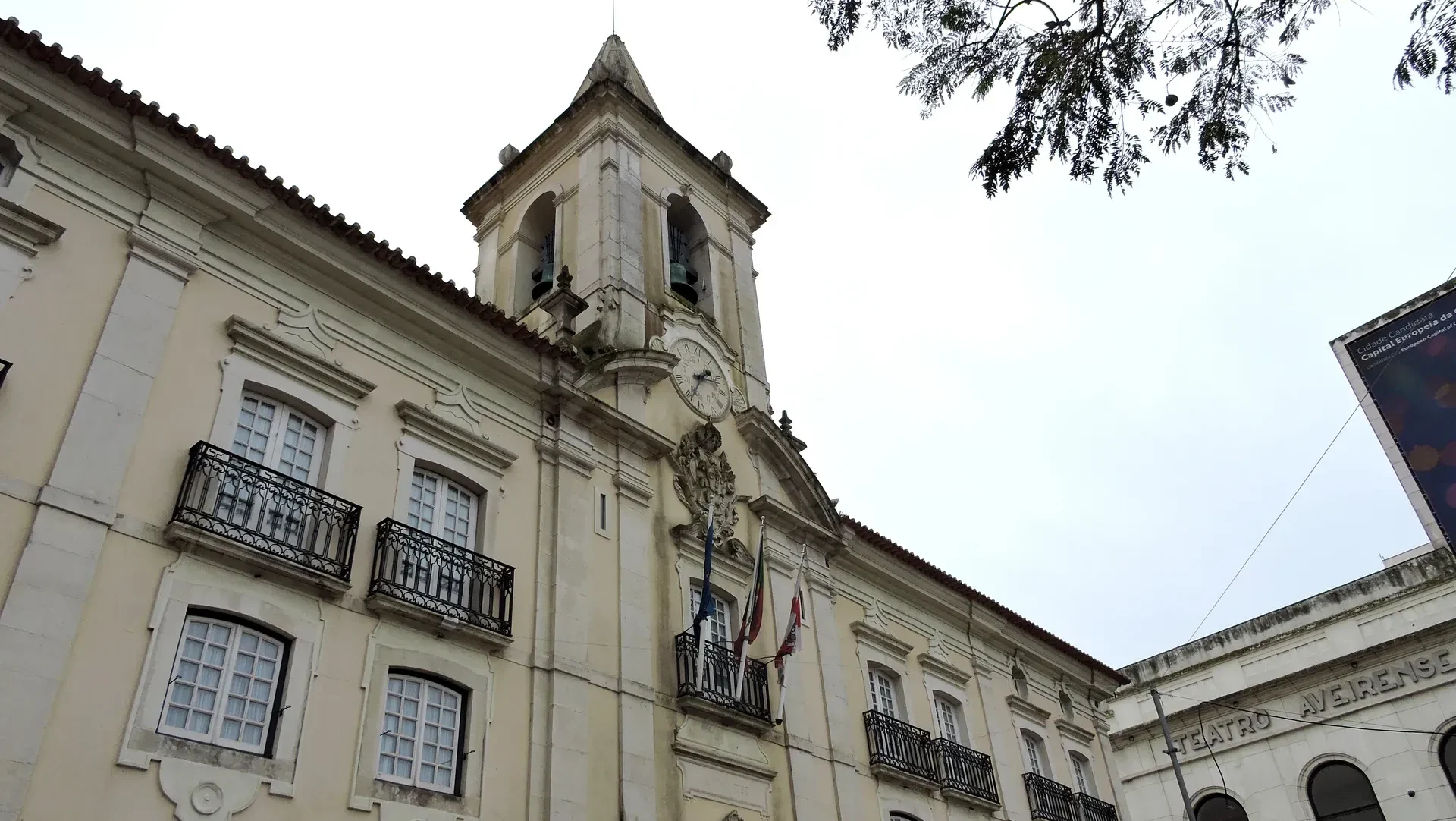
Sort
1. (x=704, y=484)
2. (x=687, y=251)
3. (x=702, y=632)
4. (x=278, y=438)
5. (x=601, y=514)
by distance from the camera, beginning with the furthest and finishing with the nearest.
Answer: (x=687, y=251) < (x=704, y=484) < (x=601, y=514) < (x=702, y=632) < (x=278, y=438)

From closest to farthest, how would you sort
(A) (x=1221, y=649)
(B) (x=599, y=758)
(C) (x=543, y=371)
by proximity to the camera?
(B) (x=599, y=758)
(C) (x=543, y=371)
(A) (x=1221, y=649)

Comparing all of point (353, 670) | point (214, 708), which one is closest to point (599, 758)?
point (353, 670)

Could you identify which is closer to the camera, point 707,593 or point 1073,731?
point 707,593

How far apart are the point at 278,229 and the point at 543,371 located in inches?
139

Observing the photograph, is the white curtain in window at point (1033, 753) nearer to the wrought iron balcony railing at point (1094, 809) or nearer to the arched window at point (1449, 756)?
the wrought iron balcony railing at point (1094, 809)

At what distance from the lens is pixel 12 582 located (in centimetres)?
781

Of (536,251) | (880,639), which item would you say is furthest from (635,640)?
(536,251)

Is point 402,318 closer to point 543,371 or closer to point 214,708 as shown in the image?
point 543,371

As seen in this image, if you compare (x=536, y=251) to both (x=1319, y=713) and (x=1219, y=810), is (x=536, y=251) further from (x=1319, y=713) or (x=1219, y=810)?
(x=1219, y=810)

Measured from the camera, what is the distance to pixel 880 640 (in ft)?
55.5

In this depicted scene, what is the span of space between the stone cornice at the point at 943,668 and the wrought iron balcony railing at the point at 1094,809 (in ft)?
11.0

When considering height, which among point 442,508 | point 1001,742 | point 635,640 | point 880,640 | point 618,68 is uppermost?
point 618,68

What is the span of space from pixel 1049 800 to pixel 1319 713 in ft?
31.1

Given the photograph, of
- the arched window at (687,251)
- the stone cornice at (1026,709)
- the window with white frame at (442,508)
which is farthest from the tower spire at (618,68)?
the stone cornice at (1026,709)
